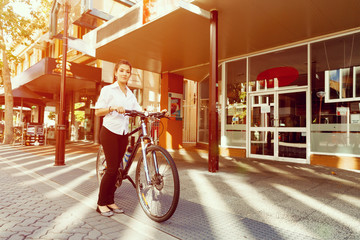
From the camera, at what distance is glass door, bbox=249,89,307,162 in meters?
7.63

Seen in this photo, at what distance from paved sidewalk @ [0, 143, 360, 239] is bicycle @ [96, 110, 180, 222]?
16 cm

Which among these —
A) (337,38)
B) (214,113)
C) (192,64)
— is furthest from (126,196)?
(192,64)

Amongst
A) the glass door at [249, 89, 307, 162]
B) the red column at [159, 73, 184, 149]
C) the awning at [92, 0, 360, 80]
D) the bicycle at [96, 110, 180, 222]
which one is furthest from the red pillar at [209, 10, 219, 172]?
the red column at [159, 73, 184, 149]

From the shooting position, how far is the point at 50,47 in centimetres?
2194

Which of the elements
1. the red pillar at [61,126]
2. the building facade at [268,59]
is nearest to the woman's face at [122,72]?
the building facade at [268,59]

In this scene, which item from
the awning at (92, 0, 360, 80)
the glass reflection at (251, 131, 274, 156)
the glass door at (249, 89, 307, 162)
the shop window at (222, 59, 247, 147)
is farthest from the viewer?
the shop window at (222, 59, 247, 147)

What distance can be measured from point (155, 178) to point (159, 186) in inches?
4.1

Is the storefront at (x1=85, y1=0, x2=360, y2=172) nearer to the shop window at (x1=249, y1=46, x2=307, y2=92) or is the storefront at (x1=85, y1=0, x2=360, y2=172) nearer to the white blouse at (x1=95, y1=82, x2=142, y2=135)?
the shop window at (x1=249, y1=46, x2=307, y2=92)

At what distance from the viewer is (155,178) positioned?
2949 millimetres

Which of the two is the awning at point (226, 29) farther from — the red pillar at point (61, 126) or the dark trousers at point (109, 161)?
the dark trousers at point (109, 161)

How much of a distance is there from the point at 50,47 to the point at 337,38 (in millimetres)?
21533

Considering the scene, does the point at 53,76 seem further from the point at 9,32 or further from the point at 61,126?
the point at 61,126

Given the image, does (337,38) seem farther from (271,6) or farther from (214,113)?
(214,113)

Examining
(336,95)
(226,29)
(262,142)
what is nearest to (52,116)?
(262,142)
